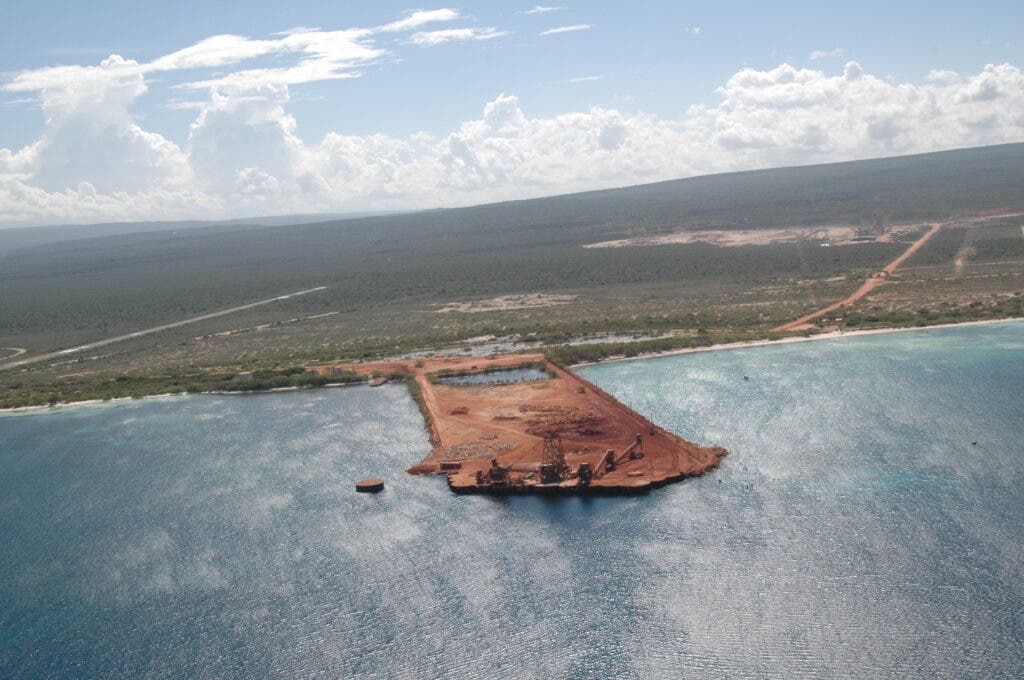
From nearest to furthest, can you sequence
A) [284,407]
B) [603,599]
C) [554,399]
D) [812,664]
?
1. [812,664]
2. [603,599]
3. [554,399]
4. [284,407]

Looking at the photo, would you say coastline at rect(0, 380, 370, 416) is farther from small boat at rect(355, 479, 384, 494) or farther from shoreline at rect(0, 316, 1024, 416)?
small boat at rect(355, 479, 384, 494)

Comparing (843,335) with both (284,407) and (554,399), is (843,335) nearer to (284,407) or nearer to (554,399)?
(554,399)

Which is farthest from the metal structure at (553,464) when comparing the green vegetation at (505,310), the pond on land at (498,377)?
the green vegetation at (505,310)

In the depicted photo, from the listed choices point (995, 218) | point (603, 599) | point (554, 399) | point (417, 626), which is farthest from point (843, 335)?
point (995, 218)

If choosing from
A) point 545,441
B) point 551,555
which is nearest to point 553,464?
point 545,441

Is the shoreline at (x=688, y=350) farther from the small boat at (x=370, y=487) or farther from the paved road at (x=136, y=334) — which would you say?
the paved road at (x=136, y=334)
